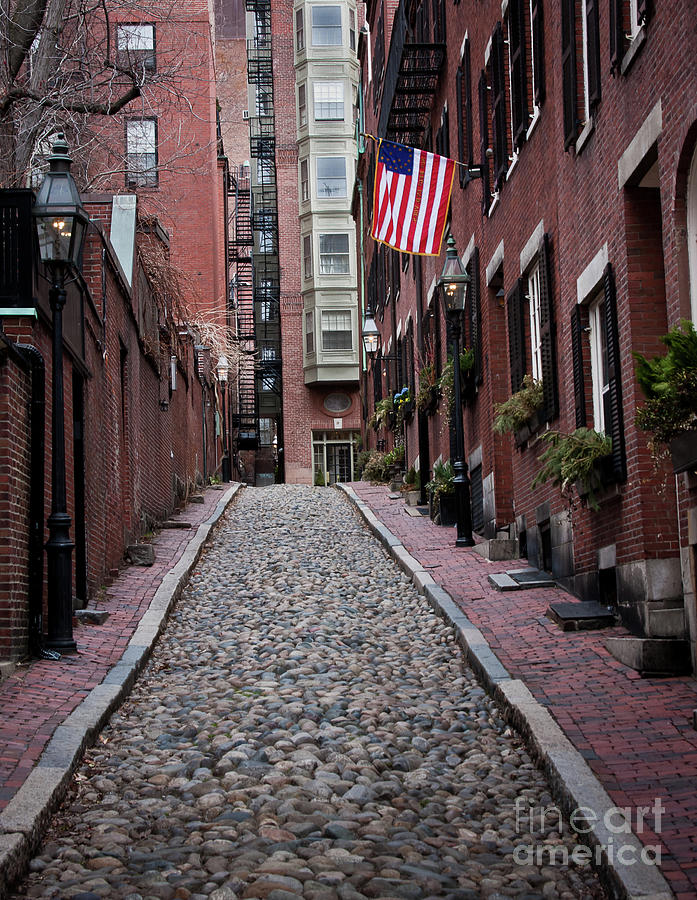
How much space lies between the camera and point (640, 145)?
885cm

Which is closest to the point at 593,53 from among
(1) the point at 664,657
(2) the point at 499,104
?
(2) the point at 499,104

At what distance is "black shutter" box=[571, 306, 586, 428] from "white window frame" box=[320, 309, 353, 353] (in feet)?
119

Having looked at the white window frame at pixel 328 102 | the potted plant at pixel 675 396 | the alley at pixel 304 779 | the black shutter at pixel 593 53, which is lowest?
the alley at pixel 304 779

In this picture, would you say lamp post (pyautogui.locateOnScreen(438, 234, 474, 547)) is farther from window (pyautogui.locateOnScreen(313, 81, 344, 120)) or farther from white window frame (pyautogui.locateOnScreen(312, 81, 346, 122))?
window (pyautogui.locateOnScreen(313, 81, 344, 120))

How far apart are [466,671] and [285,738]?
231 centimetres

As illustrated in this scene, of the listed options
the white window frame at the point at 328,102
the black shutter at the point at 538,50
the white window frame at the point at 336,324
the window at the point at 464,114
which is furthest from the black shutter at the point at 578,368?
the white window frame at the point at 328,102

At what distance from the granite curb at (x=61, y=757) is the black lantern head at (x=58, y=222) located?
3.30 metres

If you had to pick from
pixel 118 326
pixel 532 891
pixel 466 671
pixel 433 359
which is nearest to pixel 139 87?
pixel 118 326

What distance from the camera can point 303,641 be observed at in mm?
10297

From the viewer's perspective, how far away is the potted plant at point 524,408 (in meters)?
12.8

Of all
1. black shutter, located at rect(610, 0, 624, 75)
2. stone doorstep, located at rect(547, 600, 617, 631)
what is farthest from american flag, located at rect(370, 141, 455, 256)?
stone doorstep, located at rect(547, 600, 617, 631)

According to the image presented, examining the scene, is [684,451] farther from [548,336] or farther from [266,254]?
[266,254]

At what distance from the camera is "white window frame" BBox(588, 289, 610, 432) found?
1068 centimetres

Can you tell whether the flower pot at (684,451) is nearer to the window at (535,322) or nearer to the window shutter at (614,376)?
the window shutter at (614,376)
